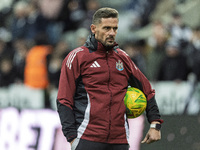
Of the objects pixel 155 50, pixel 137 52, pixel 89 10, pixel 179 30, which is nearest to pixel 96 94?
pixel 137 52

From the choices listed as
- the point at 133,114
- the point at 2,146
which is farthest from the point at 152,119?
the point at 2,146

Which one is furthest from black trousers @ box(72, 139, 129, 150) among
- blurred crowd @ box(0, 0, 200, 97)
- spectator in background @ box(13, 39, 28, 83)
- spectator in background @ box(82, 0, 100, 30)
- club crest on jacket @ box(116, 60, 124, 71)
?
spectator in background @ box(13, 39, 28, 83)

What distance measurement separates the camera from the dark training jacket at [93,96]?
3.91 m

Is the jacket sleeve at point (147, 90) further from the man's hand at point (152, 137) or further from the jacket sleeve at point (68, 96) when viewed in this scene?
the jacket sleeve at point (68, 96)

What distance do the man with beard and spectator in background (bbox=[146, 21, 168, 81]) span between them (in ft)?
14.5

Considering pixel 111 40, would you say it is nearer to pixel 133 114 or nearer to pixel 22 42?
pixel 133 114

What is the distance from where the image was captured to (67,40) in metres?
8.94

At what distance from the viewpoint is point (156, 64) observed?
8.49 meters

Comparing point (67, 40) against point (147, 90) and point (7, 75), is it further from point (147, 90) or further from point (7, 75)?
point (147, 90)

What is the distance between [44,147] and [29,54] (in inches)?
81.4

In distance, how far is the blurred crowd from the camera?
838cm

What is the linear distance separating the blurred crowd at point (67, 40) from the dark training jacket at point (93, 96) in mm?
4362

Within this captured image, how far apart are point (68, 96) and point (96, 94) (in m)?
0.24

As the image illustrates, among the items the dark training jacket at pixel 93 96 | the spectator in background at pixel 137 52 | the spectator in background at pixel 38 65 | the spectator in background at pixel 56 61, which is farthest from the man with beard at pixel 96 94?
the spectator in background at pixel 38 65
